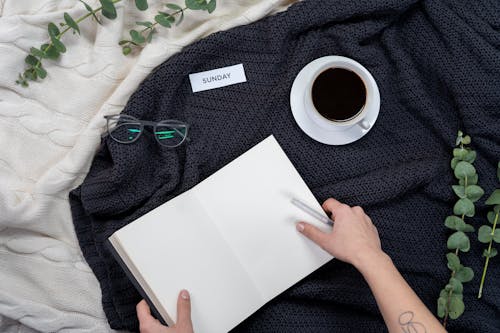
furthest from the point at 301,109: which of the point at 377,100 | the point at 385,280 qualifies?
the point at 385,280

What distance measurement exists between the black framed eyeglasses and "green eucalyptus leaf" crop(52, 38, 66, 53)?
15 centimetres

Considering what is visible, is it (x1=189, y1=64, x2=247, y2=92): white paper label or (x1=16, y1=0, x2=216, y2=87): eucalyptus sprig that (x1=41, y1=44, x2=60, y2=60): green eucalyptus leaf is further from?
(x1=189, y1=64, x2=247, y2=92): white paper label

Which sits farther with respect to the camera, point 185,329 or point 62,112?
point 62,112

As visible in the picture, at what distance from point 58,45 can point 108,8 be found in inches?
4.7

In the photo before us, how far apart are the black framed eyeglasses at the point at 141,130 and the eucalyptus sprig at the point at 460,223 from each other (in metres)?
0.53

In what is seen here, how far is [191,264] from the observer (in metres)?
0.89

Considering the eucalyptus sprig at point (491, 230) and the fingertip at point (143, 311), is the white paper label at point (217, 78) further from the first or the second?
the eucalyptus sprig at point (491, 230)

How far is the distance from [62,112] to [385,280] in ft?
2.25

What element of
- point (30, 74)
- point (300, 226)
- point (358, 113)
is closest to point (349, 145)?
point (358, 113)

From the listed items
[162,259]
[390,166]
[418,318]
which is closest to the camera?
[418,318]

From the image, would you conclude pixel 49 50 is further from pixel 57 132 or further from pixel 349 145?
pixel 349 145

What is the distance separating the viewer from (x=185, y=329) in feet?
2.72

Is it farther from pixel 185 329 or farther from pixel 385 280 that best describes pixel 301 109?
pixel 185 329

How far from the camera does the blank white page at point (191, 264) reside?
87 cm
